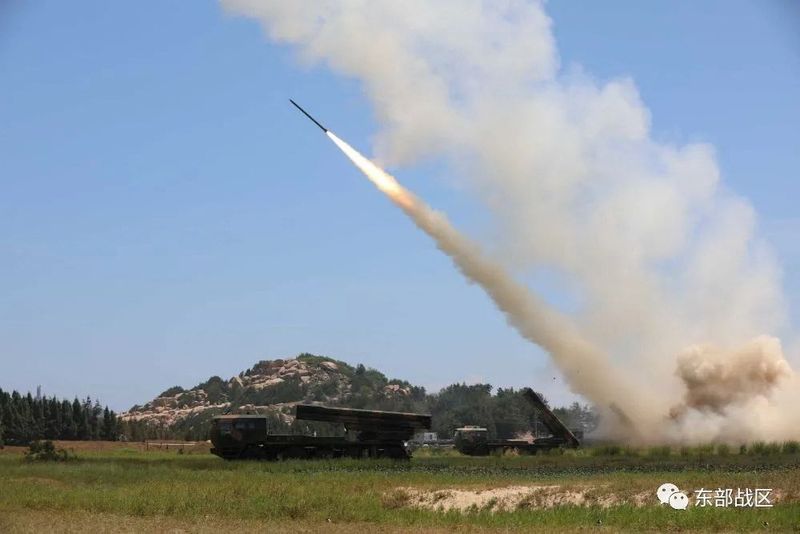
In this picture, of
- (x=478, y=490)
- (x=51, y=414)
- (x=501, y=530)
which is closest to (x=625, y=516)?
(x=501, y=530)

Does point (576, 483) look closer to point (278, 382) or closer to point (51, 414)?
point (51, 414)

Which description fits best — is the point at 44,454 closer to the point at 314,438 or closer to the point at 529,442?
the point at 314,438

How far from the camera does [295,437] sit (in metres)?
55.4

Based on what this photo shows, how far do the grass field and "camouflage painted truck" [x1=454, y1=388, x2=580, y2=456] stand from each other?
15565mm

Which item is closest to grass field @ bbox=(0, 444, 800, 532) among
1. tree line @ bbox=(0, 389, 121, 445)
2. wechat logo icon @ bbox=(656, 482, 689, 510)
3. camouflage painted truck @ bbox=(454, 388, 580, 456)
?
wechat logo icon @ bbox=(656, 482, 689, 510)

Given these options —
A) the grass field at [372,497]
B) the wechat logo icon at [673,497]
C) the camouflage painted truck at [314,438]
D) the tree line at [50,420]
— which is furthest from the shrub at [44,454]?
the tree line at [50,420]

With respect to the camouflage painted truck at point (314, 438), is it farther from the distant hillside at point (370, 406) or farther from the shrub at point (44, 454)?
the distant hillside at point (370, 406)

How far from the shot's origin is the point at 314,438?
55656 mm

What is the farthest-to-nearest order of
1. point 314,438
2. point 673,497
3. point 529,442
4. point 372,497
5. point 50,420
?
point 50,420 < point 529,442 < point 314,438 < point 372,497 < point 673,497

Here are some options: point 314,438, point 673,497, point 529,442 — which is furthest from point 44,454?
point 673,497

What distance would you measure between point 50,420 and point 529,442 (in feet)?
221

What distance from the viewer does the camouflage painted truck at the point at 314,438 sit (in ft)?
181

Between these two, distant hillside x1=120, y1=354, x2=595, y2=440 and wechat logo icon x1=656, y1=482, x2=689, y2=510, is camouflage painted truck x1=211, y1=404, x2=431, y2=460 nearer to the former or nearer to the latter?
distant hillside x1=120, y1=354, x2=595, y2=440

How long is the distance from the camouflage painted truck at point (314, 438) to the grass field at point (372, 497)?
695 centimetres
